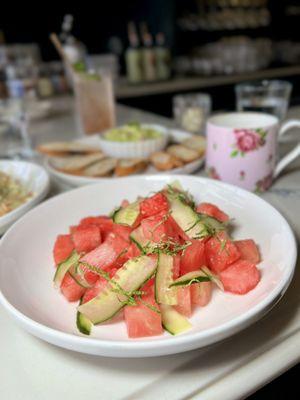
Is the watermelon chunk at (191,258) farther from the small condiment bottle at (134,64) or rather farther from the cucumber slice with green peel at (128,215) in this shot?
the small condiment bottle at (134,64)

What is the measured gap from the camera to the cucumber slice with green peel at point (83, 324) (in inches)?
18.4

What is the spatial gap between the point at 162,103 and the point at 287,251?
2.57 meters

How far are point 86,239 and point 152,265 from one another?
0.45ft

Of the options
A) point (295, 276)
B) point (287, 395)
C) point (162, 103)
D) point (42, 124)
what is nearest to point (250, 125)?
point (295, 276)

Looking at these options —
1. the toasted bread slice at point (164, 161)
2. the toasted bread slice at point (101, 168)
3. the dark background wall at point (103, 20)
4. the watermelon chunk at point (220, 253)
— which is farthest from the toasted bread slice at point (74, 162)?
the dark background wall at point (103, 20)

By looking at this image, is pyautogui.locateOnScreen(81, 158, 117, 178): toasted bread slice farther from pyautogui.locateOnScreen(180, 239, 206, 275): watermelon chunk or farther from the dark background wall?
the dark background wall

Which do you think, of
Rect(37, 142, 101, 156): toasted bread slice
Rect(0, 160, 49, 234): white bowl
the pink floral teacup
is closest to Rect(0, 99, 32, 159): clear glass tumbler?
Rect(37, 142, 101, 156): toasted bread slice

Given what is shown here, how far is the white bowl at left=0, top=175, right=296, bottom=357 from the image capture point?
41 cm

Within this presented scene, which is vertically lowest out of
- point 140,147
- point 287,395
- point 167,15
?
point 287,395

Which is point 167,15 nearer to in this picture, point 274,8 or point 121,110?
point 274,8

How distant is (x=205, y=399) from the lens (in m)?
0.42

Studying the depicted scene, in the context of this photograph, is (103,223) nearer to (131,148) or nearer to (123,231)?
(123,231)

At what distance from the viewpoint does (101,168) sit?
98 centimetres

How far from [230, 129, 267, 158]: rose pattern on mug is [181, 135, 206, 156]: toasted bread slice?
0.22 meters
